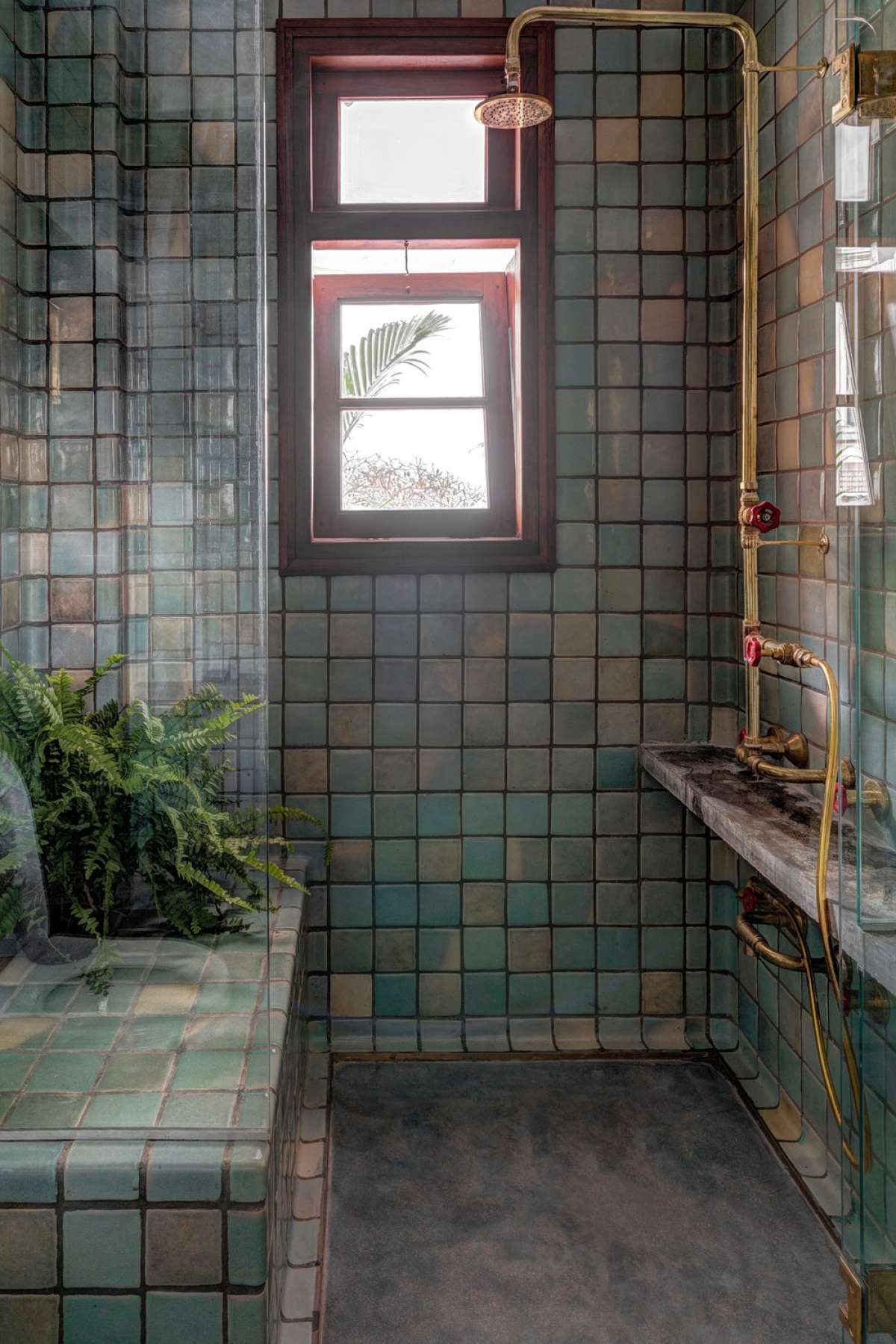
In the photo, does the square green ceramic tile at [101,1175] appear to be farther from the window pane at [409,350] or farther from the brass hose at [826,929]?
the window pane at [409,350]

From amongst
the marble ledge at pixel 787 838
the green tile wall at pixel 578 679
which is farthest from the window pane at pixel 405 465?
the marble ledge at pixel 787 838

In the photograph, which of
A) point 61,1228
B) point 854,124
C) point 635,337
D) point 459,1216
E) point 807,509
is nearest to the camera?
point 854,124

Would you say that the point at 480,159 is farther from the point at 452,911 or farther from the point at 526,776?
the point at 452,911

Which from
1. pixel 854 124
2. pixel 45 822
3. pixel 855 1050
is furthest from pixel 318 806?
pixel 854 124

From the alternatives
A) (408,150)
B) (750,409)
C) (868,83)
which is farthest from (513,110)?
(868,83)

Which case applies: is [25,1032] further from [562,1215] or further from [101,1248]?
[562,1215]

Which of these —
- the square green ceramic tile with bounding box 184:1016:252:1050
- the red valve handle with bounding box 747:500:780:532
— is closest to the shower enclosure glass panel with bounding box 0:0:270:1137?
the square green ceramic tile with bounding box 184:1016:252:1050

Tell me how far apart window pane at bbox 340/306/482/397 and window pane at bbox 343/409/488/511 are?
0.06 meters

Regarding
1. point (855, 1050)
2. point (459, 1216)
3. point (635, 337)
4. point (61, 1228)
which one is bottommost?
point (459, 1216)

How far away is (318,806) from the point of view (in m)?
2.30

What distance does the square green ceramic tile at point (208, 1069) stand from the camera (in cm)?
129

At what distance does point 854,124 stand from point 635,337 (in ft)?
4.11

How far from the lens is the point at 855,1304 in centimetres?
108

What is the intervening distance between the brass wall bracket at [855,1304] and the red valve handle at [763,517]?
1226 mm
